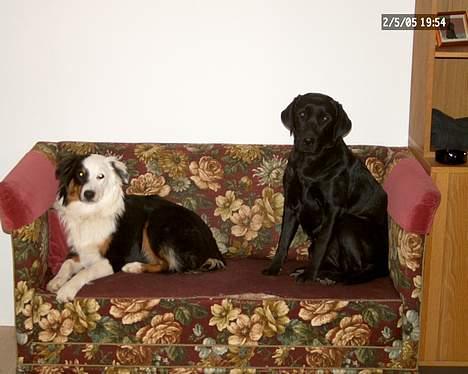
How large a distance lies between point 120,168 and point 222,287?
28.2 inches

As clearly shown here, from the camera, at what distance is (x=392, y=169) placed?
3254 mm

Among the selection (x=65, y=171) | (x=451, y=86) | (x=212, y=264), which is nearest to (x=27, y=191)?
(x=65, y=171)

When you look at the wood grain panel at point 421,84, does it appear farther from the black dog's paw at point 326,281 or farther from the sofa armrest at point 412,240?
the black dog's paw at point 326,281

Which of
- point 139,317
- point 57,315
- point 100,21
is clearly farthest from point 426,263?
point 100,21

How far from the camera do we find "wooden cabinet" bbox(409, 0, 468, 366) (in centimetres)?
314

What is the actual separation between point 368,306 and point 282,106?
47.7 inches

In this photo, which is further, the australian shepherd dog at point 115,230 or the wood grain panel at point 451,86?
the wood grain panel at point 451,86

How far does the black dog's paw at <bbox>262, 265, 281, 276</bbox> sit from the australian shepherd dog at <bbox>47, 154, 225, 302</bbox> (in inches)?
8.1

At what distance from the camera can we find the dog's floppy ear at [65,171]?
10.1 feet

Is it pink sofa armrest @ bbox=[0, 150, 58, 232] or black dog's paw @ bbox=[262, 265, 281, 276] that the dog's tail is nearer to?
black dog's paw @ bbox=[262, 265, 281, 276]

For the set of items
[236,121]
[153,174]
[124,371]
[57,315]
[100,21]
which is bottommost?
[124,371]

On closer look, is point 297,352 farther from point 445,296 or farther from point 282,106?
point 282,106

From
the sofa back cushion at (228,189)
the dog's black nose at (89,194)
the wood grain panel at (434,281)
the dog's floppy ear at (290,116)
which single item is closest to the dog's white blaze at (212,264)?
the sofa back cushion at (228,189)

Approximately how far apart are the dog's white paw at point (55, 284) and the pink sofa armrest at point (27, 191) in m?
0.28
